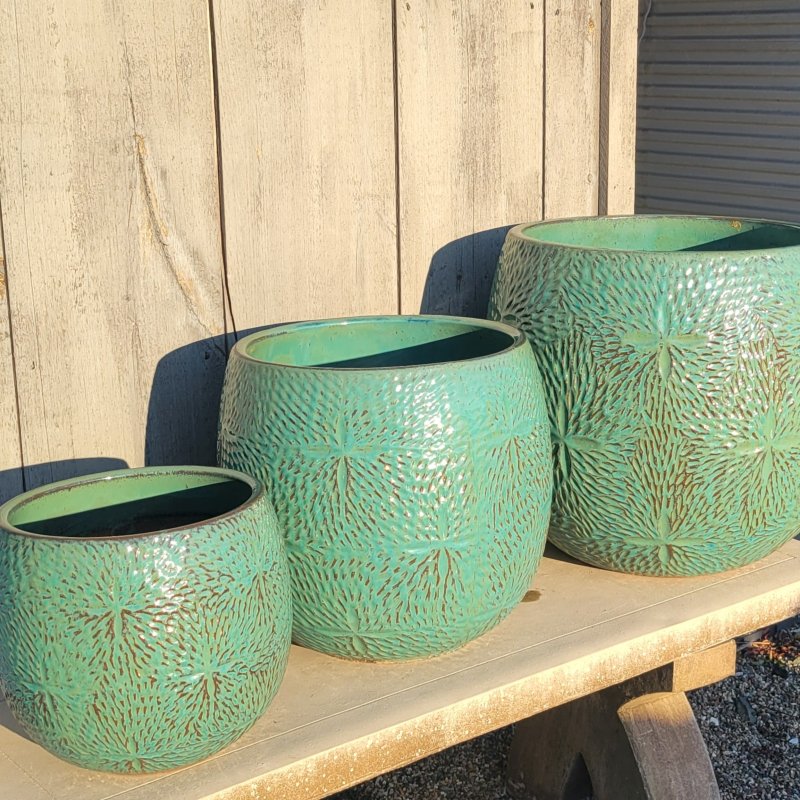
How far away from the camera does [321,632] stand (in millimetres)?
1155

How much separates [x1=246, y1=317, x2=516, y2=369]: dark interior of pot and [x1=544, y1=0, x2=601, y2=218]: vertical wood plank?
1.18 ft

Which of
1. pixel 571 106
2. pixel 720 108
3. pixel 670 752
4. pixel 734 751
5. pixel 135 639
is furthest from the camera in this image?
pixel 720 108

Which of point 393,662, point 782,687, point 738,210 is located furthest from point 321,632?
point 738,210

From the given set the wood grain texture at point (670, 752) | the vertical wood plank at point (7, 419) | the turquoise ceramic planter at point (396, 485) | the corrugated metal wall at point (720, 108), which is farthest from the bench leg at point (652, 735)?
the corrugated metal wall at point (720, 108)

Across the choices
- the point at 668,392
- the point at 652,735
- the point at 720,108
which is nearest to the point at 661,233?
the point at 668,392

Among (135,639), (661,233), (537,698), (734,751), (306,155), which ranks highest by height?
(306,155)

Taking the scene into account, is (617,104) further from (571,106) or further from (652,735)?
(652,735)

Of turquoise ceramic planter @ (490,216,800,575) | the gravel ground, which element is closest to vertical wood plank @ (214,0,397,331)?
turquoise ceramic planter @ (490,216,800,575)

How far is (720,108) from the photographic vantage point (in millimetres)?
3484

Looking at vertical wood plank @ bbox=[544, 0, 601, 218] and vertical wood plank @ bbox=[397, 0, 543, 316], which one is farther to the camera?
vertical wood plank @ bbox=[544, 0, 601, 218]

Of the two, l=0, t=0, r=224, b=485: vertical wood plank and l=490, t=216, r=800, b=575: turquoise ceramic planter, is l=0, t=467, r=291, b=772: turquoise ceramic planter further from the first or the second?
l=490, t=216, r=800, b=575: turquoise ceramic planter

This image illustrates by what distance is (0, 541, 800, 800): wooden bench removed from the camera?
1029 millimetres

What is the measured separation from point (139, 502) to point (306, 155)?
457 mm

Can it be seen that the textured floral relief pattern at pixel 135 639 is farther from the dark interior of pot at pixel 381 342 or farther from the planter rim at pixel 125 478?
the dark interior of pot at pixel 381 342
